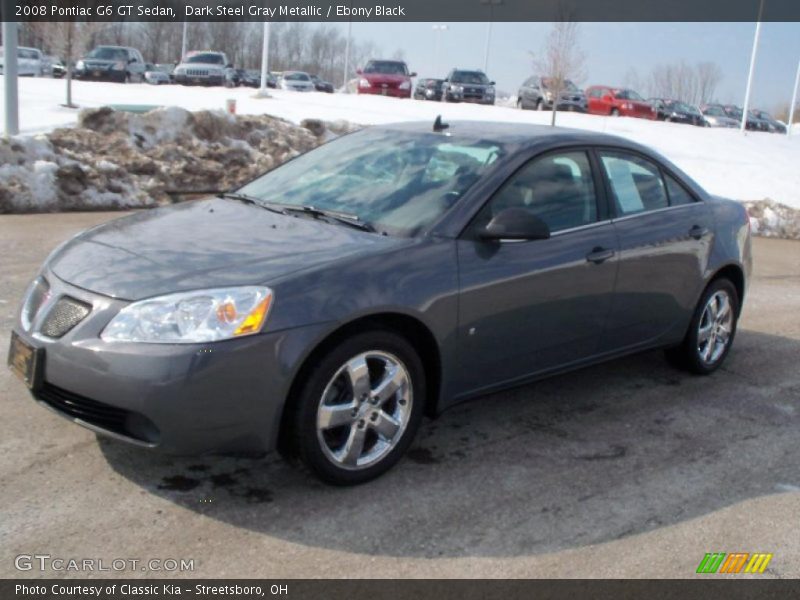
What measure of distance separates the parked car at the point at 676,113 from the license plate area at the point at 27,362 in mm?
35202

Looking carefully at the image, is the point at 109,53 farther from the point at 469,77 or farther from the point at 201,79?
the point at 469,77

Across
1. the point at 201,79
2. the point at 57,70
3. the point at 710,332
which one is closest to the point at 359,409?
the point at 710,332

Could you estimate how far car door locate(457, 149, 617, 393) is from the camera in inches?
162

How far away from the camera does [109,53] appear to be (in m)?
32.2

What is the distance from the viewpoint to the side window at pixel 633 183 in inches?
196

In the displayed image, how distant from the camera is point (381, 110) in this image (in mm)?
25688

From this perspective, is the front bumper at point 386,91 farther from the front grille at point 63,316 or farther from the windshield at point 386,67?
the front grille at point 63,316

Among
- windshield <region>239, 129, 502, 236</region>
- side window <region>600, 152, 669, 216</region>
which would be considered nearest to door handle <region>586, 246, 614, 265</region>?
side window <region>600, 152, 669, 216</region>

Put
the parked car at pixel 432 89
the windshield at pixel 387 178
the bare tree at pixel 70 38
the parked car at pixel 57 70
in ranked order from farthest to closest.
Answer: the parked car at pixel 57 70 < the parked car at pixel 432 89 < the bare tree at pixel 70 38 < the windshield at pixel 387 178

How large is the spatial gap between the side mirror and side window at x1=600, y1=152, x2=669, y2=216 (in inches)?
40.5

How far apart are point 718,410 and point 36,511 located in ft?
12.5

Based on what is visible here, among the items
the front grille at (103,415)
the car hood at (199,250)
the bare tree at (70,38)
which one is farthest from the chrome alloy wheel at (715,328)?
the bare tree at (70,38)

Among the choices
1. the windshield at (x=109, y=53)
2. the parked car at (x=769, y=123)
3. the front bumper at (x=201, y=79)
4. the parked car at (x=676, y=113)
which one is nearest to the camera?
the windshield at (x=109, y=53)

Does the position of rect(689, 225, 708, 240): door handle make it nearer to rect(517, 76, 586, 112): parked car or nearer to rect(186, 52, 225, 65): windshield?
rect(517, 76, 586, 112): parked car
